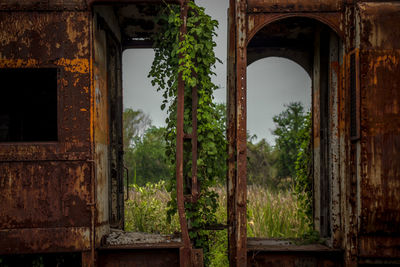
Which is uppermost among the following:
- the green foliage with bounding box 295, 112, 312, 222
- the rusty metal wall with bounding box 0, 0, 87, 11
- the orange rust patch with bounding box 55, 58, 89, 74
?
the rusty metal wall with bounding box 0, 0, 87, 11

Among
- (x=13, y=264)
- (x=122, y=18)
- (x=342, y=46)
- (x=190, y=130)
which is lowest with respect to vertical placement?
(x=13, y=264)

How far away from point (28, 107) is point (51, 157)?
11.5ft

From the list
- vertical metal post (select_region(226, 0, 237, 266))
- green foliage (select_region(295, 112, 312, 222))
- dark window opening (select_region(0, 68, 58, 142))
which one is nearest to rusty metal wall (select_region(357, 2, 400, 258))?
vertical metal post (select_region(226, 0, 237, 266))

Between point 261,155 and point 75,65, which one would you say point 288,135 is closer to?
point 261,155

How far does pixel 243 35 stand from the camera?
200 inches

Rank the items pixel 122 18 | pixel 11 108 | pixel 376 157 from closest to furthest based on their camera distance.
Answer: pixel 376 157
pixel 122 18
pixel 11 108

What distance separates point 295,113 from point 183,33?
1495cm

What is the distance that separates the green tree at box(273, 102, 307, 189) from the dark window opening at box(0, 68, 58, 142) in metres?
11.2

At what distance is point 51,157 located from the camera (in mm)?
4773

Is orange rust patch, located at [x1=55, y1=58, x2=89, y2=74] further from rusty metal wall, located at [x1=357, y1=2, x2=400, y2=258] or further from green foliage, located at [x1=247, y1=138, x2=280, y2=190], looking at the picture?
green foliage, located at [x1=247, y1=138, x2=280, y2=190]

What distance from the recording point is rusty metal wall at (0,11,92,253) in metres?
4.73

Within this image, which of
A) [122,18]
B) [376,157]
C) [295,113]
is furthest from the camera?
[295,113]

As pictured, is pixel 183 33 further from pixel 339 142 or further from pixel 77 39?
pixel 339 142

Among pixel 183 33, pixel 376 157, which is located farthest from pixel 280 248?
pixel 183 33
